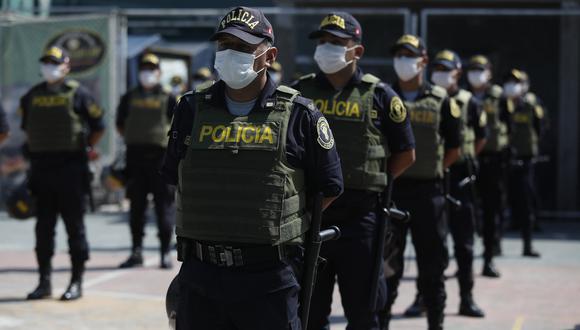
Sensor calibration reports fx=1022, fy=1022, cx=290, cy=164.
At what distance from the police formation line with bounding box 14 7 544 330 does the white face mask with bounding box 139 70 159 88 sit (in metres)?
2.10

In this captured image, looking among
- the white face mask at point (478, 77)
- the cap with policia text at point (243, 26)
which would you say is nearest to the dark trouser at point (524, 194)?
the white face mask at point (478, 77)

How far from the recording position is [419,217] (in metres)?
6.62

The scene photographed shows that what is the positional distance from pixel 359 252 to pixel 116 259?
6.24 m

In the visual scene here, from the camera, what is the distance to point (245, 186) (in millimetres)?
4004

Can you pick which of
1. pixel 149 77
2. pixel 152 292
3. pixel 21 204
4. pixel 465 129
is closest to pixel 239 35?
pixel 465 129

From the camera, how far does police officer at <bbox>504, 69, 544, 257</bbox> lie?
11516 millimetres

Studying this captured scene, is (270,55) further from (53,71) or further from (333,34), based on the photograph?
(53,71)

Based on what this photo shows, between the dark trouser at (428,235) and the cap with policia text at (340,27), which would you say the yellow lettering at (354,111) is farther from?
the dark trouser at (428,235)

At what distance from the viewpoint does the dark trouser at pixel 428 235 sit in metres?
6.62

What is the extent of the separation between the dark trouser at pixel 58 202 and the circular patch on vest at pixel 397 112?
145 inches

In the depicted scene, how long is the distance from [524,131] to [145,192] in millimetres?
Result: 4585

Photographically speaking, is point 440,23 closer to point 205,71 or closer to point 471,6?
point 471,6

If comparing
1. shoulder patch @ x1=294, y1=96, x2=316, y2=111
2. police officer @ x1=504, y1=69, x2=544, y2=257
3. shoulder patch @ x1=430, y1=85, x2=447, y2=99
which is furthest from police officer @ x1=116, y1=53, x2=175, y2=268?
shoulder patch @ x1=294, y1=96, x2=316, y2=111

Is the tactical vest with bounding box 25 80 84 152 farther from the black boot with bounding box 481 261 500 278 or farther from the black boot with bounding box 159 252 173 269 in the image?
the black boot with bounding box 481 261 500 278
